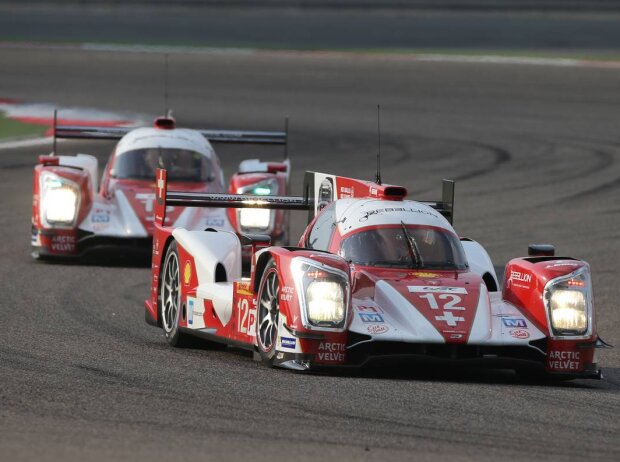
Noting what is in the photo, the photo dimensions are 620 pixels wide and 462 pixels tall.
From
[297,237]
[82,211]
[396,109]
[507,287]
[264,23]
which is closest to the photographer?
[507,287]

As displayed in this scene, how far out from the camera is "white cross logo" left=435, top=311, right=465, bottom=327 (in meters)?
9.70

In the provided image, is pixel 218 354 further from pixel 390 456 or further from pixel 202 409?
pixel 390 456

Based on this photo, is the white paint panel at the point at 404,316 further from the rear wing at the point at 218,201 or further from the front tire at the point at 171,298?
the rear wing at the point at 218,201

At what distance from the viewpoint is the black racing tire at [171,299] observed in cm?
1159

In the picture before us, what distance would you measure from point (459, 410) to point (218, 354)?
3.06 meters

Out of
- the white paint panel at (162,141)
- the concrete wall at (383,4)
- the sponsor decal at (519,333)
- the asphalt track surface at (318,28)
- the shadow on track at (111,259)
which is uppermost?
the concrete wall at (383,4)

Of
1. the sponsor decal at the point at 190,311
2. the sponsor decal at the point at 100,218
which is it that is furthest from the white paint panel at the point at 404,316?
the sponsor decal at the point at 100,218

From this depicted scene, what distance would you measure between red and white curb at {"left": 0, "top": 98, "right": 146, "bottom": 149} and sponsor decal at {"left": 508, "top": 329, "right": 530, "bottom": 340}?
17462mm

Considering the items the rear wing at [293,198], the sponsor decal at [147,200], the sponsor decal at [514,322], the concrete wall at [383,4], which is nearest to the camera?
the sponsor decal at [514,322]

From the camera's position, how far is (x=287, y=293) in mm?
9766

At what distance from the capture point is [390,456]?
7.14 metres

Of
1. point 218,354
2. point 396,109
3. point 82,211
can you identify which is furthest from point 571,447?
point 396,109

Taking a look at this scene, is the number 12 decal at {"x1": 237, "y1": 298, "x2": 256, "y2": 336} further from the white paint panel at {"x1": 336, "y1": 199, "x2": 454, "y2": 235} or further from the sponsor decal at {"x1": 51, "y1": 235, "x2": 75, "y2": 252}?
the sponsor decal at {"x1": 51, "y1": 235, "x2": 75, "y2": 252}

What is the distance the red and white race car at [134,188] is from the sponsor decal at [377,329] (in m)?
6.70
